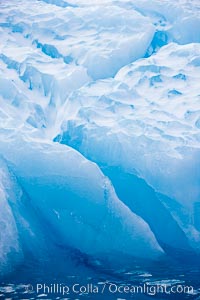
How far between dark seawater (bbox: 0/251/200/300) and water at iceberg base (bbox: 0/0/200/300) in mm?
15

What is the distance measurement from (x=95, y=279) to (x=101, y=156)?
2603 millimetres

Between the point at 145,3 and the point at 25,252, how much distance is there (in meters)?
7.24

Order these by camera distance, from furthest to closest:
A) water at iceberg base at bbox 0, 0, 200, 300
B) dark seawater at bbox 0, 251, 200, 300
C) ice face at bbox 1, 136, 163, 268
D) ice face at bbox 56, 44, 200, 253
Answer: ice face at bbox 56, 44, 200, 253 < ice face at bbox 1, 136, 163, 268 < water at iceberg base at bbox 0, 0, 200, 300 < dark seawater at bbox 0, 251, 200, 300

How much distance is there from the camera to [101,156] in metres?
6.92

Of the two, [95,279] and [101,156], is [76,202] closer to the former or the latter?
[101,156]

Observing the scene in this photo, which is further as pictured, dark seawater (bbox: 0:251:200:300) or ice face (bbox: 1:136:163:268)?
ice face (bbox: 1:136:163:268)

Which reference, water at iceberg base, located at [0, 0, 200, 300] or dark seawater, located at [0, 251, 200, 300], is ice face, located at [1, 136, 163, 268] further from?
dark seawater, located at [0, 251, 200, 300]

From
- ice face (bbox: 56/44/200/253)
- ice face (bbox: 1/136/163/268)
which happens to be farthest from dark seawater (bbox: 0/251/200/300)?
ice face (bbox: 56/44/200/253)

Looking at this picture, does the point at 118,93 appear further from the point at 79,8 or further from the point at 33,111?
the point at 79,8

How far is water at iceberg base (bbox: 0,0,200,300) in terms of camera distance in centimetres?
509

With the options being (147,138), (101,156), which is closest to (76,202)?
(101,156)

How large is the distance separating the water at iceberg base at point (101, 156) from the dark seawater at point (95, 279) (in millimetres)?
15

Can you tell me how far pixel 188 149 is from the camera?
662 cm

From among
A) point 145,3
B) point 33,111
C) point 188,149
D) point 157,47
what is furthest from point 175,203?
point 145,3
